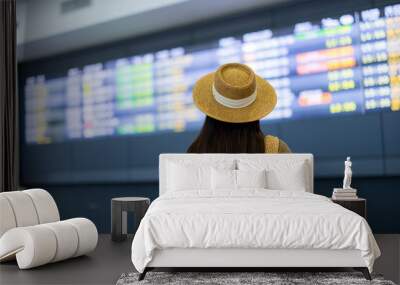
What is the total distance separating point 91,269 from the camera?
3.77 m

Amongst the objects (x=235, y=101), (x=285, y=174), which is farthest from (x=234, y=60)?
(x=285, y=174)

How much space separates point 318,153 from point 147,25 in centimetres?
234

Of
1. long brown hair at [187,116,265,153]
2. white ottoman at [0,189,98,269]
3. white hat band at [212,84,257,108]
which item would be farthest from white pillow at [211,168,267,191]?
white ottoman at [0,189,98,269]

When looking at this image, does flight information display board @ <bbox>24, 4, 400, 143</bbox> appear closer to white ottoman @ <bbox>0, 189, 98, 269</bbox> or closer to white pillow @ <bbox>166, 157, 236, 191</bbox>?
white pillow @ <bbox>166, 157, 236, 191</bbox>

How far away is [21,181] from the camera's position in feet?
21.2

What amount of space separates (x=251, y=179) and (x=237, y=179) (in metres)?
0.12

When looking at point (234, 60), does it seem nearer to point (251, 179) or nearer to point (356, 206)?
point (251, 179)

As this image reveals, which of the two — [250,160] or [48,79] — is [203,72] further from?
[48,79]

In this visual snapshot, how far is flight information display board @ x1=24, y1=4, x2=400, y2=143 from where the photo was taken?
5.29 meters

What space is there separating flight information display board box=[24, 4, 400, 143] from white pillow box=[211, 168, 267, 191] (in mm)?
1148

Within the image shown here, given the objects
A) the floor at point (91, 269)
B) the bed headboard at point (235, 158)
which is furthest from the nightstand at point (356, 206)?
the bed headboard at point (235, 158)

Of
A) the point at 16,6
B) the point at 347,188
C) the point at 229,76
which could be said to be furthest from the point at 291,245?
the point at 16,6

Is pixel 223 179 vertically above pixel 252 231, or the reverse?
pixel 223 179

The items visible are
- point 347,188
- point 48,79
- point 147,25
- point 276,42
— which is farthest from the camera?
point 48,79
